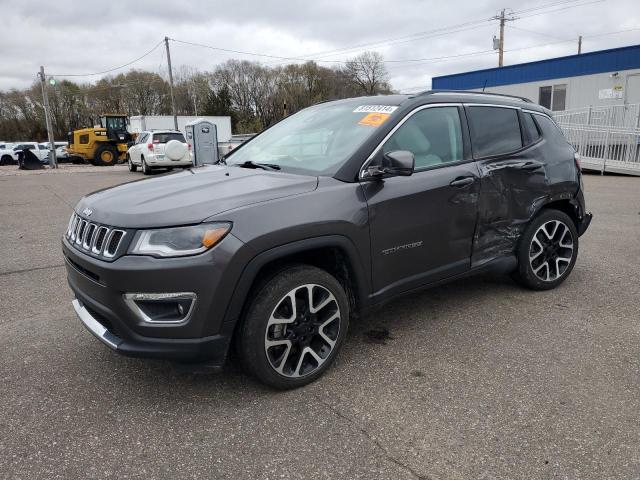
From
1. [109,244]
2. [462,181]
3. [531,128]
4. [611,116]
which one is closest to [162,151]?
[611,116]

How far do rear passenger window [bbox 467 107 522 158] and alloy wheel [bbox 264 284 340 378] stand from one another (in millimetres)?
1753

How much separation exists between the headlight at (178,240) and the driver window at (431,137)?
134 cm

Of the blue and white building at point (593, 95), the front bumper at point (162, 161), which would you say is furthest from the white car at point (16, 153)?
the blue and white building at point (593, 95)

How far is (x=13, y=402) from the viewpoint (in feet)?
9.06

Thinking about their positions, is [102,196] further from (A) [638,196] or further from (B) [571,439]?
(A) [638,196]

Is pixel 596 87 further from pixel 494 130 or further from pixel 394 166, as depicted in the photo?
pixel 394 166

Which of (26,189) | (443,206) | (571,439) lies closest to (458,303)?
(443,206)

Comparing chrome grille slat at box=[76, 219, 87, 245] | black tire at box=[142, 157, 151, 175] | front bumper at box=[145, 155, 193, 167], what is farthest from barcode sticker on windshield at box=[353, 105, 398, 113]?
black tire at box=[142, 157, 151, 175]

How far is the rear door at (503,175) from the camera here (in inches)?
147

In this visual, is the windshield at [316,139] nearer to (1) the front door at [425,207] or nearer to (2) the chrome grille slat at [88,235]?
(1) the front door at [425,207]

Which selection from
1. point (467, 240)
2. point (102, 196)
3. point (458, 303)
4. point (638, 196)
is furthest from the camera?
point (638, 196)

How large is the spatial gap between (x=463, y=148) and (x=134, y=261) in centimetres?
247

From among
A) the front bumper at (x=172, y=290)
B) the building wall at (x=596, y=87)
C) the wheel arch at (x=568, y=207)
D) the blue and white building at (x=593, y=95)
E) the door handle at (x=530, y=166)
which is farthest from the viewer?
the building wall at (x=596, y=87)

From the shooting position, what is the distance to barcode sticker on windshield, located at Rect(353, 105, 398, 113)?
3.37 m
